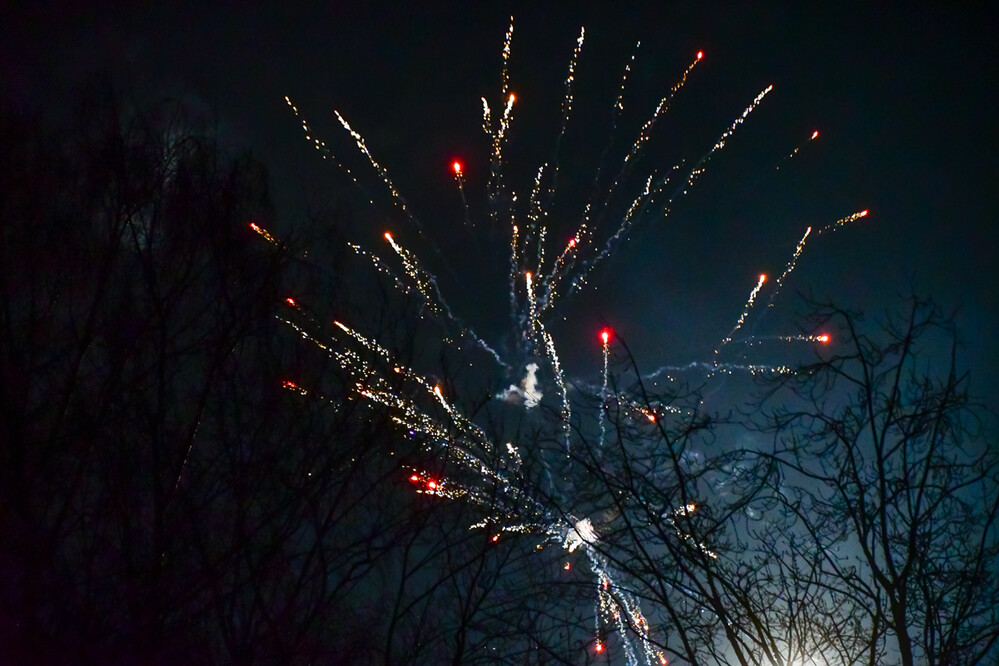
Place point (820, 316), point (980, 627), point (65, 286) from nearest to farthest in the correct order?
point (980, 627)
point (820, 316)
point (65, 286)

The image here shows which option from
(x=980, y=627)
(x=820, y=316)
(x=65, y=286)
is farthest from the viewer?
(x=65, y=286)

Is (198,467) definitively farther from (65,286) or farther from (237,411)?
(65,286)

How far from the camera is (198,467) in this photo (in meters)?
8.54

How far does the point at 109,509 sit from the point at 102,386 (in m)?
1.06

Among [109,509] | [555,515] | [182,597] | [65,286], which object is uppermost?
[65,286]

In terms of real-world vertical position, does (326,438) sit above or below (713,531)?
above

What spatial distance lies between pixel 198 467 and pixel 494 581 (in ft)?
9.53

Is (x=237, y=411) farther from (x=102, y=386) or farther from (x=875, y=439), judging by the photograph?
(x=875, y=439)

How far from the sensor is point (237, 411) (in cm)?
890

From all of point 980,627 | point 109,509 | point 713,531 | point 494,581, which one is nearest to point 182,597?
point 109,509

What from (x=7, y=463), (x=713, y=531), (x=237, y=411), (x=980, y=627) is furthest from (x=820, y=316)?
(x=7, y=463)

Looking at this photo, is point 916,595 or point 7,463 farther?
point 7,463

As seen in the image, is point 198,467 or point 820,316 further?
point 198,467

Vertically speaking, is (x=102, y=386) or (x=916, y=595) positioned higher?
(x=102, y=386)
